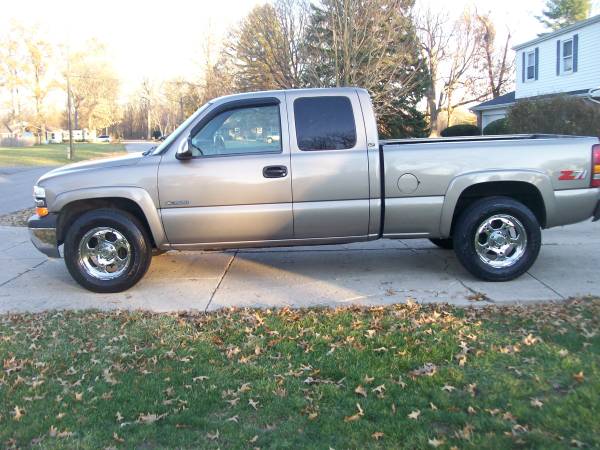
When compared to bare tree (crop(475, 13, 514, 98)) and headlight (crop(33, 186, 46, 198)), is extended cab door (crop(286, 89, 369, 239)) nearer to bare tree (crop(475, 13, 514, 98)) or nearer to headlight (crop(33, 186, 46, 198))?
headlight (crop(33, 186, 46, 198))

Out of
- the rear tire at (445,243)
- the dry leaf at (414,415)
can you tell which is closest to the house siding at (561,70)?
the rear tire at (445,243)

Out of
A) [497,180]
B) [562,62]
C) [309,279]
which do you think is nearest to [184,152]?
[309,279]

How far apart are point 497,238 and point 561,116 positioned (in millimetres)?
9952

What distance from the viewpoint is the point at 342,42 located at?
47.3 ft

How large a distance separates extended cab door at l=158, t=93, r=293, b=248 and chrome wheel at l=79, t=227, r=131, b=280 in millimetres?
558

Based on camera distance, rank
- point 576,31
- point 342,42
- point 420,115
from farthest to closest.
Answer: point 420,115 < point 576,31 < point 342,42

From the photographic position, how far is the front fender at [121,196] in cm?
594

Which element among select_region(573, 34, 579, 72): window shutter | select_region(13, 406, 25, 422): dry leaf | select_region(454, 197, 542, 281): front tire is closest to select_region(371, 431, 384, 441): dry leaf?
select_region(13, 406, 25, 422): dry leaf

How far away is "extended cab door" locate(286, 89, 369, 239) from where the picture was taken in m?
5.97

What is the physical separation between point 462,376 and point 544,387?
1.67 ft

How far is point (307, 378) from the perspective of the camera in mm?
3979

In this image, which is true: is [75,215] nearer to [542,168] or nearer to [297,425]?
[297,425]

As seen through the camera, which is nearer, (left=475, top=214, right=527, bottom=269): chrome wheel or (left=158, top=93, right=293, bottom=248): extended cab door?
(left=158, top=93, right=293, bottom=248): extended cab door

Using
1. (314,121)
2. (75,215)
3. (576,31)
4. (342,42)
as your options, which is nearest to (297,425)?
(314,121)
